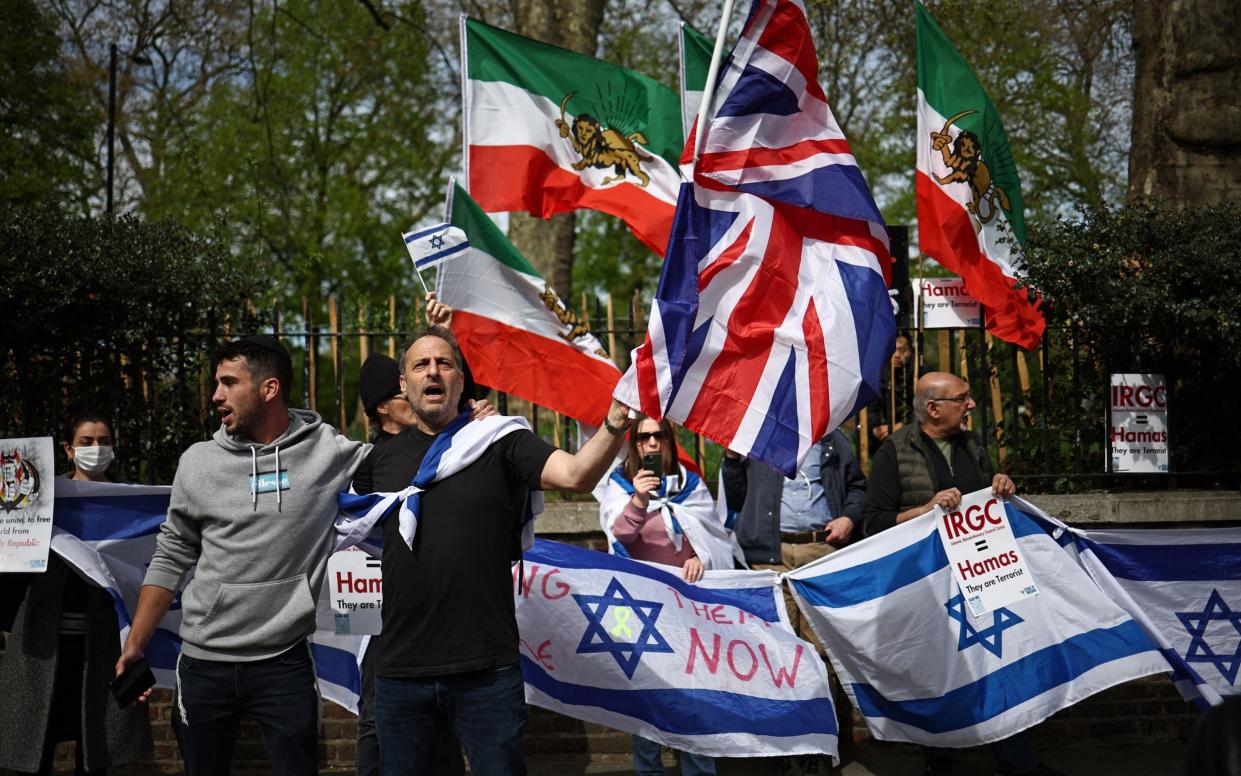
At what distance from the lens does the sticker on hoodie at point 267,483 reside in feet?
14.9

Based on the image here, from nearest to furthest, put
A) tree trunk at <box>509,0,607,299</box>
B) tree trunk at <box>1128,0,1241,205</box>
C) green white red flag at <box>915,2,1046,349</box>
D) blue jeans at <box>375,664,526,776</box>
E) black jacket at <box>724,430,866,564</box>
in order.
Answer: blue jeans at <box>375,664,526,776</box> → black jacket at <box>724,430,866,564</box> → green white red flag at <box>915,2,1046,349</box> → tree trunk at <box>1128,0,1241,205</box> → tree trunk at <box>509,0,607,299</box>

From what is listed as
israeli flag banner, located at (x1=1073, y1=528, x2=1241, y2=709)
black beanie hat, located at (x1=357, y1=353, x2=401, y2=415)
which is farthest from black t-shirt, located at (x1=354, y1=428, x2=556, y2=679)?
israeli flag banner, located at (x1=1073, y1=528, x2=1241, y2=709)

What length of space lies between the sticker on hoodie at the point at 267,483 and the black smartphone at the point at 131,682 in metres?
0.78

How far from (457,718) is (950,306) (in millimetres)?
4681

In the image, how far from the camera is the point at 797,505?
6.92 meters

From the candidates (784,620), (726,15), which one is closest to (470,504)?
(726,15)

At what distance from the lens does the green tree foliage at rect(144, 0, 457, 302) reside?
2462 centimetres

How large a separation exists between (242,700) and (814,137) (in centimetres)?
285

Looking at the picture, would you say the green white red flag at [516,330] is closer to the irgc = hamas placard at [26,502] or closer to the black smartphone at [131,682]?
the irgc = hamas placard at [26,502]

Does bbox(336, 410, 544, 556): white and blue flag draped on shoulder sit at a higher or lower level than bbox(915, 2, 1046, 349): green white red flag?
lower

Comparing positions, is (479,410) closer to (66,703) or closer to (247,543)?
(247,543)

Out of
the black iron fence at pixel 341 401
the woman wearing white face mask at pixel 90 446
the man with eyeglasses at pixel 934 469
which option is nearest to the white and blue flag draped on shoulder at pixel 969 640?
the man with eyeglasses at pixel 934 469

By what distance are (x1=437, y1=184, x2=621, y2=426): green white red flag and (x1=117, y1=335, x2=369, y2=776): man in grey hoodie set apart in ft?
7.72

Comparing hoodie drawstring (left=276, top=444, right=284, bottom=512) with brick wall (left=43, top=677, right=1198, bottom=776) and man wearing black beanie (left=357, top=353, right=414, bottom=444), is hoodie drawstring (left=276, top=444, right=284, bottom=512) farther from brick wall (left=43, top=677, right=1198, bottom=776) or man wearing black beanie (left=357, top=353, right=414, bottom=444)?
brick wall (left=43, top=677, right=1198, bottom=776)
